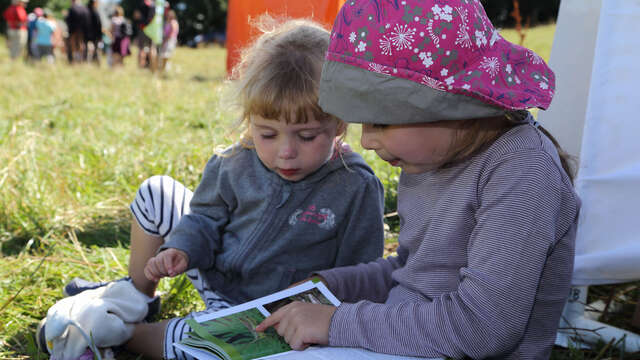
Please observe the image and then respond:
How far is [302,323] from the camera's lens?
1.17 m

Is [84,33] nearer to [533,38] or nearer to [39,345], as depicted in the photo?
[533,38]

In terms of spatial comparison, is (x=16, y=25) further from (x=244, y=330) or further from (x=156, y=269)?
(x=244, y=330)

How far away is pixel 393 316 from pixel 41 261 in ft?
4.88

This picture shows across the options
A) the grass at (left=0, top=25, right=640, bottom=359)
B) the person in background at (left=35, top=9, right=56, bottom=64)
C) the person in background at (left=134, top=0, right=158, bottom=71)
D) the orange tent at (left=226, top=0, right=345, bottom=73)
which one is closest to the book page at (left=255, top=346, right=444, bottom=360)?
the grass at (left=0, top=25, right=640, bottom=359)

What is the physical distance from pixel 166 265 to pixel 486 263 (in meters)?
0.92

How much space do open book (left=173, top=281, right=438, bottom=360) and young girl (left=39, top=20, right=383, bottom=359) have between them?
0.36 metres

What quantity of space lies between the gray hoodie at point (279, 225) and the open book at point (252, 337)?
1.15 feet

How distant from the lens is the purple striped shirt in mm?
1020

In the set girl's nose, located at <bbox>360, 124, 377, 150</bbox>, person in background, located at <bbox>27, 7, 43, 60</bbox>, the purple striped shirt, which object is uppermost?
girl's nose, located at <bbox>360, 124, 377, 150</bbox>

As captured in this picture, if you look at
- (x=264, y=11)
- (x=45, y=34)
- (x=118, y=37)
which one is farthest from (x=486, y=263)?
(x=45, y=34)

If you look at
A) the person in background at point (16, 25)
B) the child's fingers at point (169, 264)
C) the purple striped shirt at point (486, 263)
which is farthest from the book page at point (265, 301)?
the person in background at point (16, 25)

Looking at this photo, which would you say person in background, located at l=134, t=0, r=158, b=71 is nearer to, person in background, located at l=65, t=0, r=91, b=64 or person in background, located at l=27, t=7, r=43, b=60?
person in background, located at l=65, t=0, r=91, b=64

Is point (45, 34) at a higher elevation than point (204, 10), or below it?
below

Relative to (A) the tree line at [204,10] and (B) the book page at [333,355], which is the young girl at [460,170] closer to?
(B) the book page at [333,355]
